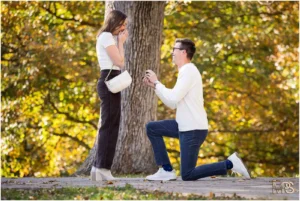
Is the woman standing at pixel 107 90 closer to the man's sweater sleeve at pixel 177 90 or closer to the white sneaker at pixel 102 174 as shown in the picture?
the white sneaker at pixel 102 174

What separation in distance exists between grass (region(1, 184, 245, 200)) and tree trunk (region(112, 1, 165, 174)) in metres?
3.65

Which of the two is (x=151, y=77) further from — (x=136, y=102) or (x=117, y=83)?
(x=136, y=102)

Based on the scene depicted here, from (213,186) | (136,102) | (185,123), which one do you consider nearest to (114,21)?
(185,123)

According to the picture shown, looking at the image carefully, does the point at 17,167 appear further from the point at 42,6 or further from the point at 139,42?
the point at 139,42

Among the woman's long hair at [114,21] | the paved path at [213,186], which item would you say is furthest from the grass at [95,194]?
the woman's long hair at [114,21]

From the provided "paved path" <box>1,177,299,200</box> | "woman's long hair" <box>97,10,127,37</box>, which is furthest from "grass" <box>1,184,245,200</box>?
"woman's long hair" <box>97,10,127,37</box>

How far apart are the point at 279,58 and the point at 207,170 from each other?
11067 mm

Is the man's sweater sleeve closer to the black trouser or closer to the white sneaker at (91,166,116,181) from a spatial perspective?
the black trouser

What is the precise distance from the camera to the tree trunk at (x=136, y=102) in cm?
1171

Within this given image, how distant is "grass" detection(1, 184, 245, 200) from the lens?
23.8 feet

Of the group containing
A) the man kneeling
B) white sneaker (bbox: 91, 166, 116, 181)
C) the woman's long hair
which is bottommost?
white sneaker (bbox: 91, 166, 116, 181)

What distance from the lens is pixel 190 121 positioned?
355 inches

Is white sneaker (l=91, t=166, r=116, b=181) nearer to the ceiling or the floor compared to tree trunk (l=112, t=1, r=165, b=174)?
nearer to the floor

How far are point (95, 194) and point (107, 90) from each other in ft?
6.09
